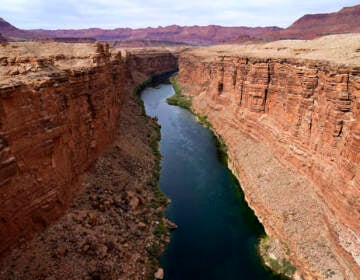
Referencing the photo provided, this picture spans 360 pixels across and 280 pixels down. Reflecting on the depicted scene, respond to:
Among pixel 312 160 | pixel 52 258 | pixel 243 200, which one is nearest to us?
pixel 52 258

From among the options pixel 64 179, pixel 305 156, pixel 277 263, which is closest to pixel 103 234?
pixel 64 179

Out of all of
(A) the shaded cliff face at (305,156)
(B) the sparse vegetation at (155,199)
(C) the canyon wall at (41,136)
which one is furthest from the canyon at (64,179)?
(A) the shaded cliff face at (305,156)

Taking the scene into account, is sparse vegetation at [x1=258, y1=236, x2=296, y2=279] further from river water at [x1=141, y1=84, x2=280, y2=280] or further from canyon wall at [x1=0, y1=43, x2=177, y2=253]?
canyon wall at [x1=0, y1=43, x2=177, y2=253]

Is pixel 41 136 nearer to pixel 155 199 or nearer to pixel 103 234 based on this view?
pixel 103 234

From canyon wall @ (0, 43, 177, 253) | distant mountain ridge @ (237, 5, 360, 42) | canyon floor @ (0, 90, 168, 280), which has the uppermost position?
distant mountain ridge @ (237, 5, 360, 42)

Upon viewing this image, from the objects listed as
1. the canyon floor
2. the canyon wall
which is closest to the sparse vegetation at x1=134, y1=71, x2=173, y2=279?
the canyon floor

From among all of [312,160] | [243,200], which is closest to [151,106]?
[243,200]

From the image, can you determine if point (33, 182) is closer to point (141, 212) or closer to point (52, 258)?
point (52, 258)
